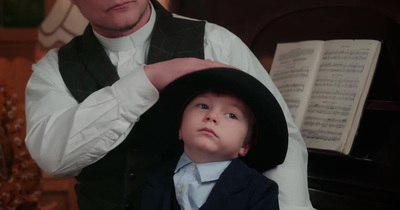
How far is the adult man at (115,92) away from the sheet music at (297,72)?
0.19m

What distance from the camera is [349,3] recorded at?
1.49 meters

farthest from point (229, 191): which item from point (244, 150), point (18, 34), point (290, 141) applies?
point (18, 34)

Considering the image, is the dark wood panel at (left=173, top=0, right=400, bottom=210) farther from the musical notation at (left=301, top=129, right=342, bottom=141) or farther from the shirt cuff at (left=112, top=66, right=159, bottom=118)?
the shirt cuff at (left=112, top=66, right=159, bottom=118)

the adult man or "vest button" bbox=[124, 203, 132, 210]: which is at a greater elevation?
the adult man

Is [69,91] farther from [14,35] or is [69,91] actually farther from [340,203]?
[14,35]

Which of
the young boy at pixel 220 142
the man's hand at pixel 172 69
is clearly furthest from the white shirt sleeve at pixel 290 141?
the man's hand at pixel 172 69

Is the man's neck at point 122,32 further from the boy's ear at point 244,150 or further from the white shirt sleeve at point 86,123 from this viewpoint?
the boy's ear at point 244,150

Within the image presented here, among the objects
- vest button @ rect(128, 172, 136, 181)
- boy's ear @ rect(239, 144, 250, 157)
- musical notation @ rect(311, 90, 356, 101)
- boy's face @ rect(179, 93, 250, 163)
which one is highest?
musical notation @ rect(311, 90, 356, 101)

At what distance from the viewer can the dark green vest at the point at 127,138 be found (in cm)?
133

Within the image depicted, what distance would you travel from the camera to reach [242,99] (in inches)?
44.6

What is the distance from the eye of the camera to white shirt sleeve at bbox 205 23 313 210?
1.27m

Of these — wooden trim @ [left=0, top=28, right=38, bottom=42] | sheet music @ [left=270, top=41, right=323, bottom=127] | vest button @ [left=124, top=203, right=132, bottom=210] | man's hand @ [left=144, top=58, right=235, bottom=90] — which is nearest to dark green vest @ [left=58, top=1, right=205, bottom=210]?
vest button @ [left=124, top=203, right=132, bottom=210]

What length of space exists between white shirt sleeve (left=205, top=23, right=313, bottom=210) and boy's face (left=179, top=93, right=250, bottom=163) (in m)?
0.19

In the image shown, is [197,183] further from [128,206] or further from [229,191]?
[128,206]
